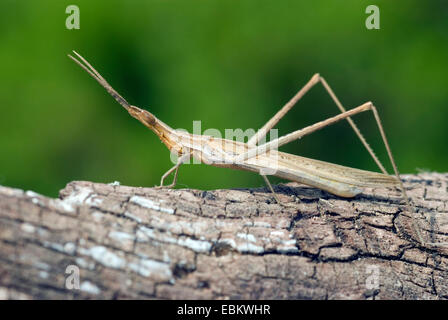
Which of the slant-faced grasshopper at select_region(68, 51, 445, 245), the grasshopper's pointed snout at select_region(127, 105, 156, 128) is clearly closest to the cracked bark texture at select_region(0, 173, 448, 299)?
the slant-faced grasshopper at select_region(68, 51, 445, 245)

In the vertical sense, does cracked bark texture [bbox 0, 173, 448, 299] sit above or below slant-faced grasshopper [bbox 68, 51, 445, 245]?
below

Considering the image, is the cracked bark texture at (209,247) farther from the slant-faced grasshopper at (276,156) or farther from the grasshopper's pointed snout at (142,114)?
the grasshopper's pointed snout at (142,114)

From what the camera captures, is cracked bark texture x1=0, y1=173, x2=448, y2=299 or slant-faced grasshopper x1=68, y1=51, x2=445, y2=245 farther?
slant-faced grasshopper x1=68, y1=51, x2=445, y2=245

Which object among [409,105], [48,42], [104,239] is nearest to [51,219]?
[104,239]

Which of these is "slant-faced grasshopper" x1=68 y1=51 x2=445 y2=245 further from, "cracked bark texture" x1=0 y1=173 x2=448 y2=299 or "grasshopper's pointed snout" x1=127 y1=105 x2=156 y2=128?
"cracked bark texture" x1=0 y1=173 x2=448 y2=299

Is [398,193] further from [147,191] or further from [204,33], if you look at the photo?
[204,33]

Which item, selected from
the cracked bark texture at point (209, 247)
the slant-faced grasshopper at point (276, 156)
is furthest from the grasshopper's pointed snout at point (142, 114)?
the cracked bark texture at point (209, 247)

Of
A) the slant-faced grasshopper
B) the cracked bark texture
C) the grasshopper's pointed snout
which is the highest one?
the grasshopper's pointed snout
